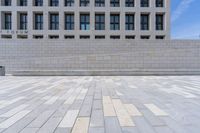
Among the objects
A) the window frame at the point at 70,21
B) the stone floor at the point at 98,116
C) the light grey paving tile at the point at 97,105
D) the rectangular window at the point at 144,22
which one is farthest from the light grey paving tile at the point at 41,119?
the rectangular window at the point at 144,22

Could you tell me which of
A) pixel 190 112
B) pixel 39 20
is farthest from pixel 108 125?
pixel 39 20

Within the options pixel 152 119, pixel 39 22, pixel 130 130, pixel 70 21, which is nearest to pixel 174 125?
pixel 152 119

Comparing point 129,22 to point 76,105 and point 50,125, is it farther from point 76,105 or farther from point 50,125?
point 50,125

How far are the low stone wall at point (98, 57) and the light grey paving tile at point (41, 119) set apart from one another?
1295 cm

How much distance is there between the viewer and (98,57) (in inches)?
718

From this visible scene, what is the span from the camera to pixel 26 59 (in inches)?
712

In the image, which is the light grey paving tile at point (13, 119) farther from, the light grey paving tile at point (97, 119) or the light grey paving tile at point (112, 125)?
the light grey paving tile at point (112, 125)

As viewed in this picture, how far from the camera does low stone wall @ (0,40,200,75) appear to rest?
18.0 m

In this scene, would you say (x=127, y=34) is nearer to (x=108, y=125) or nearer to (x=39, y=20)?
(x=39, y=20)

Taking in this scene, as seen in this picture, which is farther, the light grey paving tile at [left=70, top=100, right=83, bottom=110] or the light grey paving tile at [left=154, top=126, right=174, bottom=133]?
the light grey paving tile at [left=70, top=100, right=83, bottom=110]

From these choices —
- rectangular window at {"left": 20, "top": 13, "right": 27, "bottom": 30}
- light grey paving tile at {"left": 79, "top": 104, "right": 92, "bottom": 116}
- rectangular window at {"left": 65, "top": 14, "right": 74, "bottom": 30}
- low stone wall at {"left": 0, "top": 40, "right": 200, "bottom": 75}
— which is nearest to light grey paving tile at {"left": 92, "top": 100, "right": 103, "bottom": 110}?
light grey paving tile at {"left": 79, "top": 104, "right": 92, "bottom": 116}

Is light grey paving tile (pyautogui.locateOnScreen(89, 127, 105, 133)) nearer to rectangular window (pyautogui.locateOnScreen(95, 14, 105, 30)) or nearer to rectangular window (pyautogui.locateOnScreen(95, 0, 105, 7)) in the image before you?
rectangular window (pyautogui.locateOnScreen(95, 14, 105, 30))

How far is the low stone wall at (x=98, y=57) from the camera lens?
1805 cm

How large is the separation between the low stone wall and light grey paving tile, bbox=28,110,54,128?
42.5 feet
